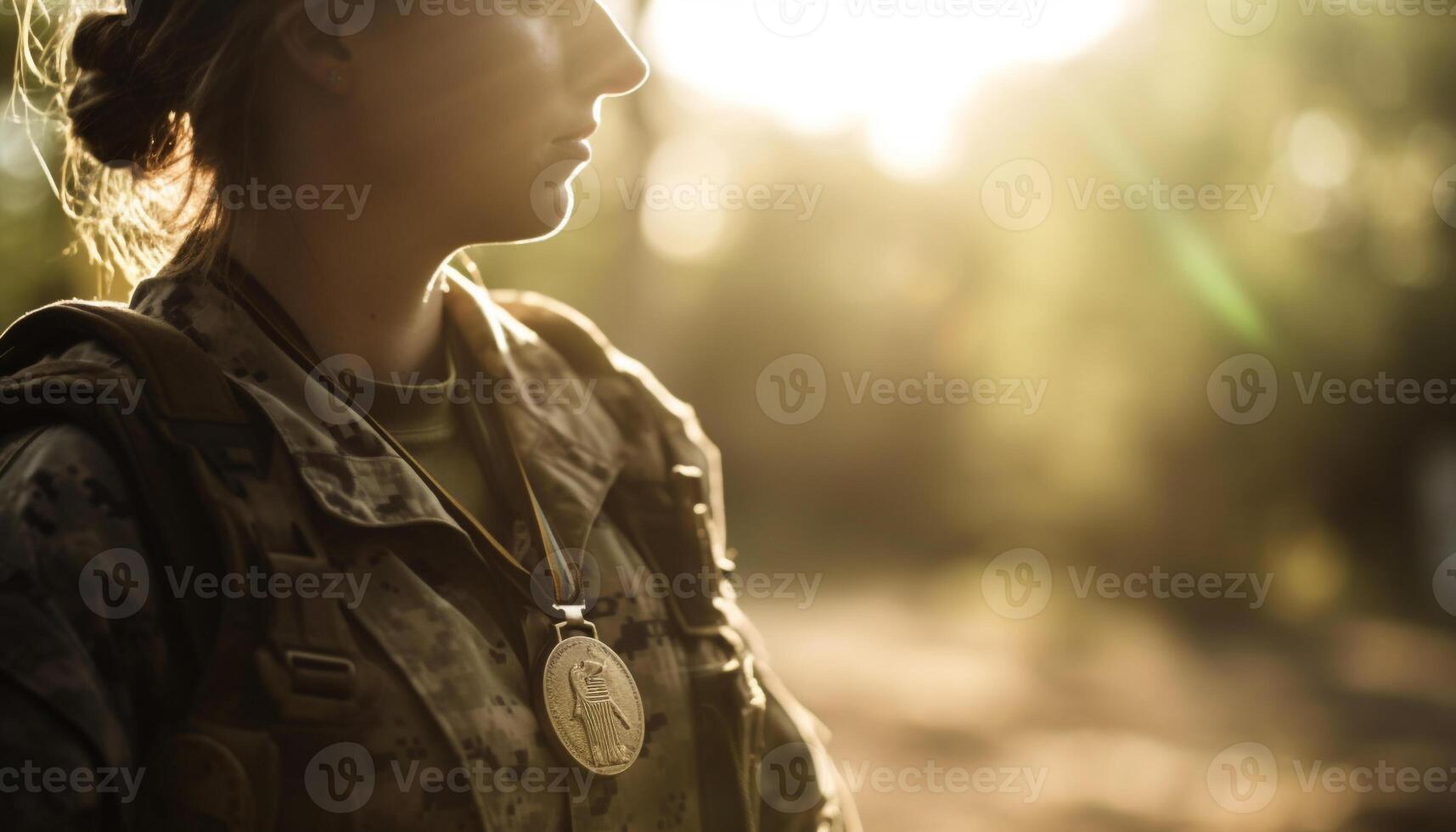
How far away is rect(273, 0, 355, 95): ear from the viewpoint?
6.77 feet

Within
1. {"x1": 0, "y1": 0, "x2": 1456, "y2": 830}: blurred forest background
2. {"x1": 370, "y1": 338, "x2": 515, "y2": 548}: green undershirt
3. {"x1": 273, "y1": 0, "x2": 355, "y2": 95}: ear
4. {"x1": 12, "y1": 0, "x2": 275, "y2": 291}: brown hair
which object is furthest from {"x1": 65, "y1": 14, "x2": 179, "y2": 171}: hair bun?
{"x1": 0, "y1": 0, "x2": 1456, "y2": 830}: blurred forest background

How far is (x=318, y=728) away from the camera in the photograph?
1730 millimetres

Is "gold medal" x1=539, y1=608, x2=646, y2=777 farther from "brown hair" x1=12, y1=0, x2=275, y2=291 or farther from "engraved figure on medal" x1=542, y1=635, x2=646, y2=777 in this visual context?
"brown hair" x1=12, y1=0, x2=275, y2=291

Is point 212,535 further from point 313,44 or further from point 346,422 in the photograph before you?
point 313,44

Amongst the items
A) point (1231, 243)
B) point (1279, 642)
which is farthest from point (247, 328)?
point (1279, 642)

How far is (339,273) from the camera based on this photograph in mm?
2123

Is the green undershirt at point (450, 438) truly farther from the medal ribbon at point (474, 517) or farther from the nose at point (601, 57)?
the nose at point (601, 57)

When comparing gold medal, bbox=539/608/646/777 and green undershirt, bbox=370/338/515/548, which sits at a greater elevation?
green undershirt, bbox=370/338/515/548

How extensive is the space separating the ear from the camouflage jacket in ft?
1.38

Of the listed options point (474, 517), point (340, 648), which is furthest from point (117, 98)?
point (340, 648)

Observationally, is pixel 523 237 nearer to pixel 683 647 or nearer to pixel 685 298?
pixel 683 647

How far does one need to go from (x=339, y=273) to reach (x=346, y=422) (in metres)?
0.30

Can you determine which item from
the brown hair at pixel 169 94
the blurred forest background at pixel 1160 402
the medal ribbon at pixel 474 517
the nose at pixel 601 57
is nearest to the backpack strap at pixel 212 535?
the medal ribbon at pixel 474 517

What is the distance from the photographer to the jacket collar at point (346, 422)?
190 centimetres
